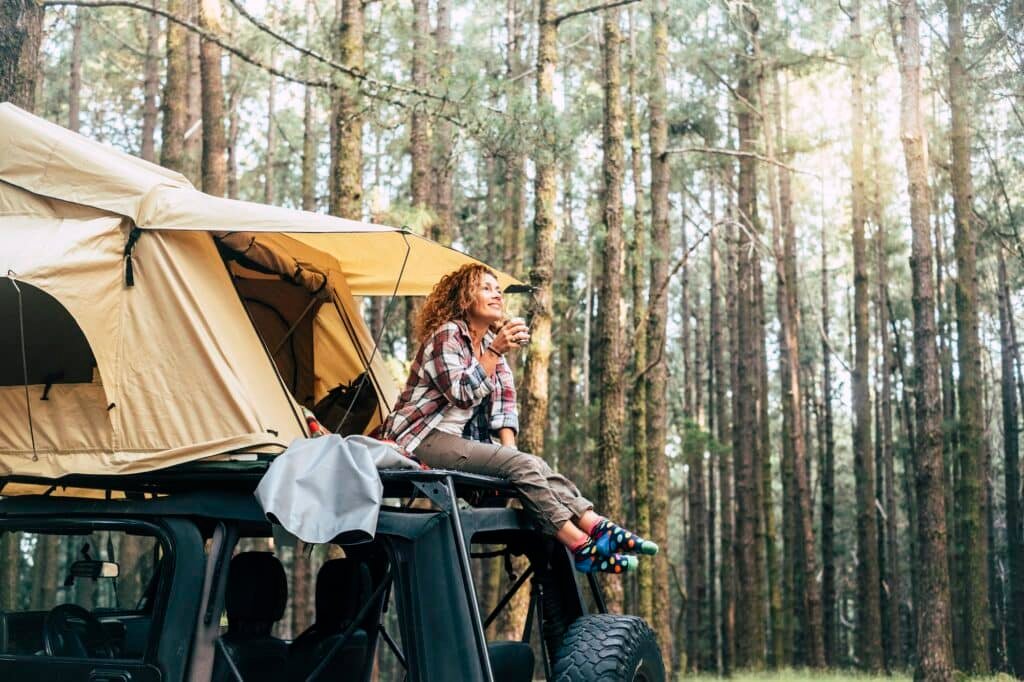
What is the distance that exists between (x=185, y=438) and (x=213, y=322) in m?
0.55

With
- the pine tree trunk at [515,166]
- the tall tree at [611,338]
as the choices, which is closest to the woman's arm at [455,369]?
the pine tree trunk at [515,166]

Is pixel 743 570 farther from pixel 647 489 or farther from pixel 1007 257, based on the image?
pixel 1007 257

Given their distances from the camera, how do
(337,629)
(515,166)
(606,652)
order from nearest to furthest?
1. (606,652)
2. (337,629)
3. (515,166)

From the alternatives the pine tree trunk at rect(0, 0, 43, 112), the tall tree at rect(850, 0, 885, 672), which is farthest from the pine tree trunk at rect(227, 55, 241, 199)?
the pine tree trunk at rect(0, 0, 43, 112)

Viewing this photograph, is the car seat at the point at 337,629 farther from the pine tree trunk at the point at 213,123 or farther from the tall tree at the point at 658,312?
the tall tree at the point at 658,312

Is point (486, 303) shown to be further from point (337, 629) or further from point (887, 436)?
point (887, 436)

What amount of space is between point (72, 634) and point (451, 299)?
2283mm

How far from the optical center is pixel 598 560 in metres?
4.57

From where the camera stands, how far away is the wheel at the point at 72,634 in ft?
15.0

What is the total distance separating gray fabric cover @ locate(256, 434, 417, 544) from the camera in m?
3.83

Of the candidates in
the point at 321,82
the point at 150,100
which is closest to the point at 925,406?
the point at 321,82

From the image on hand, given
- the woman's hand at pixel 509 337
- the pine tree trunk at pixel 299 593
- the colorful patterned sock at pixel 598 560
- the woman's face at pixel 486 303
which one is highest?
the woman's face at pixel 486 303

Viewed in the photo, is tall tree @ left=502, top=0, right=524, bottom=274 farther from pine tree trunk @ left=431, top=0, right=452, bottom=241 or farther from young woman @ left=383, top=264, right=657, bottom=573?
young woman @ left=383, top=264, right=657, bottom=573

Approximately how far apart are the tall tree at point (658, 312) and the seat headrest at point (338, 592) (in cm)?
1175
